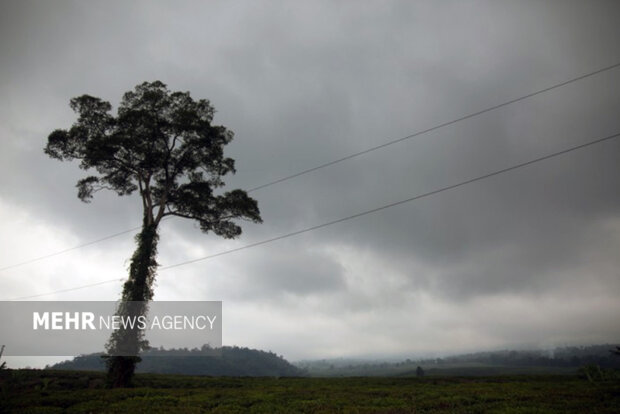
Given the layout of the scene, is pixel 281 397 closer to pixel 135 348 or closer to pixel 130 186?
pixel 135 348

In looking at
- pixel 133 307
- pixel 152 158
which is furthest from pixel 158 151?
pixel 133 307

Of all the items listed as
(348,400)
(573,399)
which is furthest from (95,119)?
(573,399)

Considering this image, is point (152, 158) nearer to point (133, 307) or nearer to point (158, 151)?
point (158, 151)

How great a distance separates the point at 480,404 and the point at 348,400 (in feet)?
20.3

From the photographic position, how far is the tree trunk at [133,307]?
22.3 m

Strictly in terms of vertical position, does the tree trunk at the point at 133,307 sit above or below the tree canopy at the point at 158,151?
below

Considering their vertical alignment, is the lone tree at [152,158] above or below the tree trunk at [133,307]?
above

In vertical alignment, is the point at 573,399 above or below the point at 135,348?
below

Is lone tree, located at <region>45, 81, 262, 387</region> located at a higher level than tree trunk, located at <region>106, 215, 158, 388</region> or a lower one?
higher

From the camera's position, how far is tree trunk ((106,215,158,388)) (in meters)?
22.3

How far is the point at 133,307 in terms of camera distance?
77.9ft

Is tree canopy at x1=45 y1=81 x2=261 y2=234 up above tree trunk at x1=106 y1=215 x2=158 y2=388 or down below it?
above

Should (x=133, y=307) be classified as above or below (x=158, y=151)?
below

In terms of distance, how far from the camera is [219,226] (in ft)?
100.0
